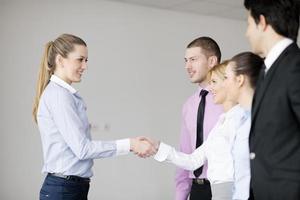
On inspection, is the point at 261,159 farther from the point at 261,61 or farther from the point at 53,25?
the point at 53,25

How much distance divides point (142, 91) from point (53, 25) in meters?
1.36

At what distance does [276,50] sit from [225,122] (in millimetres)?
551

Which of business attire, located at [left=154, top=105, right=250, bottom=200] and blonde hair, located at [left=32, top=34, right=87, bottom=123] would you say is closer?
Result: business attire, located at [left=154, top=105, right=250, bottom=200]

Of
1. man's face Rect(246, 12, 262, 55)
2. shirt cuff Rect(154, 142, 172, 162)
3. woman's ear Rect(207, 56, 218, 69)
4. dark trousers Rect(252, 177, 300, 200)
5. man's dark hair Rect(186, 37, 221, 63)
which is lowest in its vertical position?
dark trousers Rect(252, 177, 300, 200)

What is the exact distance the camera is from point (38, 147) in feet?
18.0

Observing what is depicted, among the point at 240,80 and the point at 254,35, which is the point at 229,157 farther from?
the point at 254,35

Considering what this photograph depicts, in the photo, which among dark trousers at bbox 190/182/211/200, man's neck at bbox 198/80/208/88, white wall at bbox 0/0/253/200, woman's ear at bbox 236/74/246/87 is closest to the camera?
woman's ear at bbox 236/74/246/87

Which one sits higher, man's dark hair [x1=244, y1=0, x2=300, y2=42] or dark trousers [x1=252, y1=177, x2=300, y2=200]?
man's dark hair [x1=244, y1=0, x2=300, y2=42]

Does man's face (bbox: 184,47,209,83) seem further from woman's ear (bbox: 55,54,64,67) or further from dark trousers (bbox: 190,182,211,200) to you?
woman's ear (bbox: 55,54,64,67)

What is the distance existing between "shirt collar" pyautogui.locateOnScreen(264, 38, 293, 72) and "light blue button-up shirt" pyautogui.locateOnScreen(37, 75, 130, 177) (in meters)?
1.09

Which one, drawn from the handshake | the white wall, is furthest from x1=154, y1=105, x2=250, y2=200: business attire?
the white wall

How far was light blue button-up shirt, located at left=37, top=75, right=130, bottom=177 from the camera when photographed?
97.5 inches

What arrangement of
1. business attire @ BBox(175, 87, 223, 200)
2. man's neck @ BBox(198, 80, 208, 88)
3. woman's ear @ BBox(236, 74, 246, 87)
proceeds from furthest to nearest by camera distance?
man's neck @ BBox(198, 80, 208, 88) → business attire @ BBox(175, 87, 223, 200) → woman's ear @ BBox(236, 74, 246, 87)

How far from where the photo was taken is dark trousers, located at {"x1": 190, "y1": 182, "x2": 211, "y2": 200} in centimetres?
271
